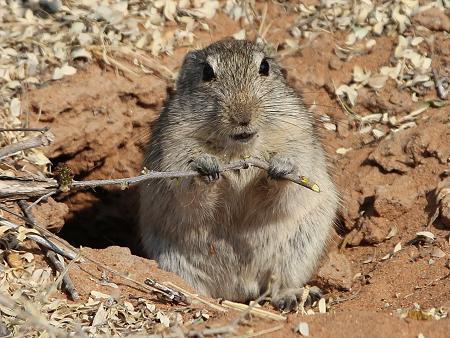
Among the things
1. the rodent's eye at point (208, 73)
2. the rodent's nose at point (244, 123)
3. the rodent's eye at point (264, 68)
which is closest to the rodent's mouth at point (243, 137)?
the rodent's nose at point (244, 123)

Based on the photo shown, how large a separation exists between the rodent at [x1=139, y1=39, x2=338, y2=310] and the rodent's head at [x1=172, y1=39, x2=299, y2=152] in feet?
0.04

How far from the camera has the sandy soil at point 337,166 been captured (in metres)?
6.88

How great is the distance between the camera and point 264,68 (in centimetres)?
717

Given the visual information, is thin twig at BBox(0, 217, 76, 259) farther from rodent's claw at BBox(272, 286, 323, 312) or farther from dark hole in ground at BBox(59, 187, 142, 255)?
dark hole in ground at BBox(59, 187, 142, 255)

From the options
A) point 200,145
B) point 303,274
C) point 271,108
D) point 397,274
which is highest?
point 271,108

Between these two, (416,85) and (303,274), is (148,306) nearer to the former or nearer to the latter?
(303,274)

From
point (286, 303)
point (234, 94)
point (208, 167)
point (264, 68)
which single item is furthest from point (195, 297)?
→ point (264, 68)

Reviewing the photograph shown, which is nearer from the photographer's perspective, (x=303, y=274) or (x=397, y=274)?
(x=397, y=274)

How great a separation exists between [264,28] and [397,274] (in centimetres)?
372

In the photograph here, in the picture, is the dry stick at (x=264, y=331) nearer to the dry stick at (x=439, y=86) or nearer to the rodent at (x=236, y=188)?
the rodent at (x=236, y=188)

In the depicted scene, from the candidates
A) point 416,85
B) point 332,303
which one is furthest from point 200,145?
point 416,85

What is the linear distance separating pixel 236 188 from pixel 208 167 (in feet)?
1.68

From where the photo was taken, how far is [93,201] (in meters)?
9.62

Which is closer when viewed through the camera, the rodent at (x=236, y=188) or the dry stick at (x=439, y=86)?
the rodent at (x=236, y=188)
